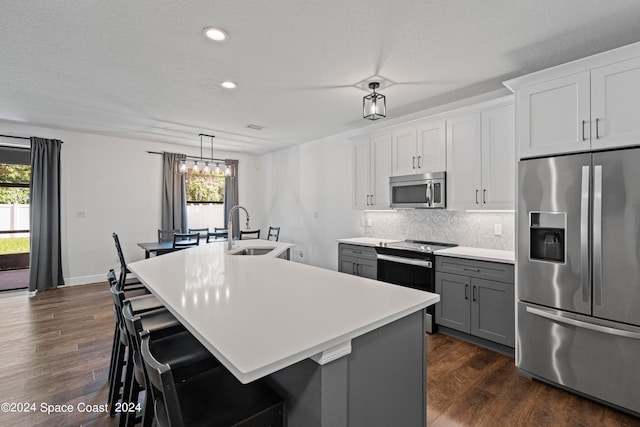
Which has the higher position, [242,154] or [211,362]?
[242,154]

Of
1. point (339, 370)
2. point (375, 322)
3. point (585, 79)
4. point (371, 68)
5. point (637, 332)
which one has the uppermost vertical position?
point (371, 68)

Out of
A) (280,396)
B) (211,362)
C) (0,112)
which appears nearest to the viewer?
(280,396)

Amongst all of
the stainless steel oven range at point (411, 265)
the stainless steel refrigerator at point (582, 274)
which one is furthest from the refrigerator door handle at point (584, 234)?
the stainless steel oven range at point (411, 265)

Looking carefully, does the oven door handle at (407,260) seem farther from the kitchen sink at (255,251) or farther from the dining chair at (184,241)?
the dining chair at (184,241)

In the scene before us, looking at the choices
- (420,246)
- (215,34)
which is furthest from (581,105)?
(215,34)

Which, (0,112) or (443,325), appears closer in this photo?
(443,325)

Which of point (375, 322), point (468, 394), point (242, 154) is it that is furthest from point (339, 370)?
point (242, 154)

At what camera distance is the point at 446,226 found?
153 inches

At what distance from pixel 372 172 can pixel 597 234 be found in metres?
2.69

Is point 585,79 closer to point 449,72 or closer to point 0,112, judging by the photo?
point 449,72

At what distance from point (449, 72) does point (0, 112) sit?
574 centimetres

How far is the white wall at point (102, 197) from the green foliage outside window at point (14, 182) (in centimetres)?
91

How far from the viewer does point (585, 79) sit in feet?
7.44

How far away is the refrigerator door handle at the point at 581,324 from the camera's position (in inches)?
79.7
